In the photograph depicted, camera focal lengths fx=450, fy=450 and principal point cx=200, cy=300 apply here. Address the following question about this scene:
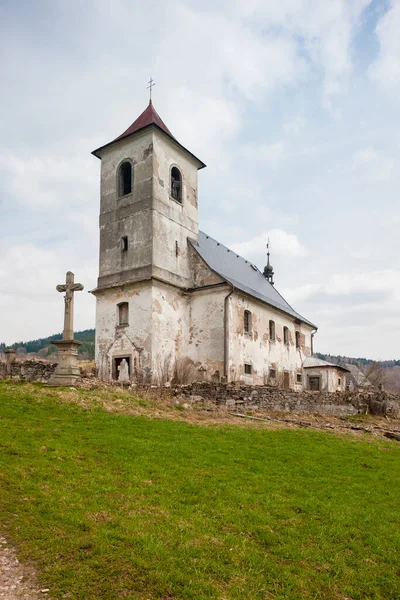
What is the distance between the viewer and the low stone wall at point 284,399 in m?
17.5

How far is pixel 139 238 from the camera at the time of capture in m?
24.0

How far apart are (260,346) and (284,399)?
9002 mm

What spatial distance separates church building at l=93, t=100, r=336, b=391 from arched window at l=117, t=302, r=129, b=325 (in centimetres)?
5

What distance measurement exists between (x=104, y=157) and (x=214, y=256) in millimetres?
8963

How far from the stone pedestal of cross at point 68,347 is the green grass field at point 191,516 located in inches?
205

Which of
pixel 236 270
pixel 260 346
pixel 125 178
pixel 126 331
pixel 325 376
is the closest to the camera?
pixel 126 331

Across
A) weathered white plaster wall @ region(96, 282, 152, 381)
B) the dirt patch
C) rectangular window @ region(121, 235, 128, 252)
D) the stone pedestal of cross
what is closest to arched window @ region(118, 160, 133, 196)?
rectangular window @ region(121, 235, 128, 252)

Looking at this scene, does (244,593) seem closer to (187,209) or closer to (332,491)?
(332,491)

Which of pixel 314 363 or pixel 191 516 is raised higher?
pixel 314 363

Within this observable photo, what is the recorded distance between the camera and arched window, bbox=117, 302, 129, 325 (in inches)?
942

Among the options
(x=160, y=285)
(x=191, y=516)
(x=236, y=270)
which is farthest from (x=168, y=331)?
(x=191, y=516)

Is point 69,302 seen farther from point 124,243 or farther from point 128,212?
point 128,212

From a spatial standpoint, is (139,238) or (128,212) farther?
(128,212)

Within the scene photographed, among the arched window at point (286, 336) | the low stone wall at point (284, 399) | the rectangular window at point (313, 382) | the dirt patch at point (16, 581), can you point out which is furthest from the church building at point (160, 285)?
the dirt patch at point (16, 581)
